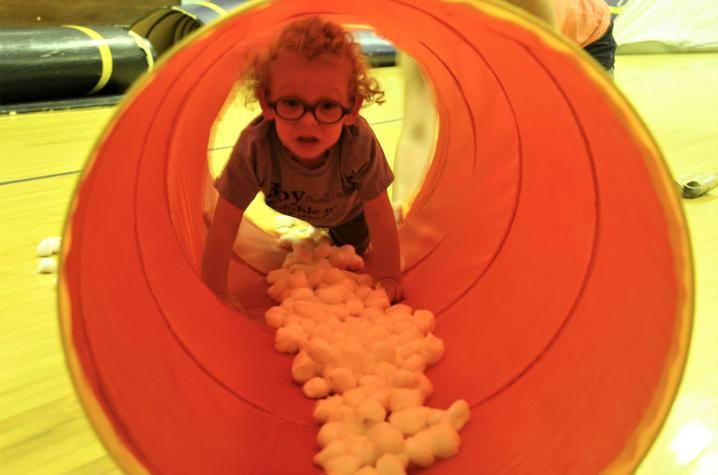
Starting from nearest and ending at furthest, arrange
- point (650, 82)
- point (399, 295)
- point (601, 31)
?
point (399, 295) → point (601, 31) → point (650, 82)

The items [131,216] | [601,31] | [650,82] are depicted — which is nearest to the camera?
[131,216]

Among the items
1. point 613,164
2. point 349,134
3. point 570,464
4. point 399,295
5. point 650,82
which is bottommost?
point 650,82

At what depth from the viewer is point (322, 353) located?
1124 millimetres

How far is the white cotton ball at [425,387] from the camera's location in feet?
3.47

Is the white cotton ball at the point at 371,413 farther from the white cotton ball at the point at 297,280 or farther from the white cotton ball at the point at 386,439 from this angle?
the white cotton ball at the point at 297,280

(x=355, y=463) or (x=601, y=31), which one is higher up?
(x=601, y=31)

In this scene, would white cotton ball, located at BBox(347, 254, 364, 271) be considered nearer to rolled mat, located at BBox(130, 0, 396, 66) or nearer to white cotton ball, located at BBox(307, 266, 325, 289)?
white cotton ball, located at BBox(307, 266, 325, 289)

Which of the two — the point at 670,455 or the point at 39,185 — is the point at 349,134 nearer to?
the point at 670,455

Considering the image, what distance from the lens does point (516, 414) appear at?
3.11ft

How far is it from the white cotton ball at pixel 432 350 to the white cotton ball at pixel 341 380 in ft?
0.43

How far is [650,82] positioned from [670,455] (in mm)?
4282

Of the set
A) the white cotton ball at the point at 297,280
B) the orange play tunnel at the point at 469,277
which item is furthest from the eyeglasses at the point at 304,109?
the white cotton ball at the point at 297,280

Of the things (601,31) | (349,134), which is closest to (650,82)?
(601,31)

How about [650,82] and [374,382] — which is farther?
[650,82]
